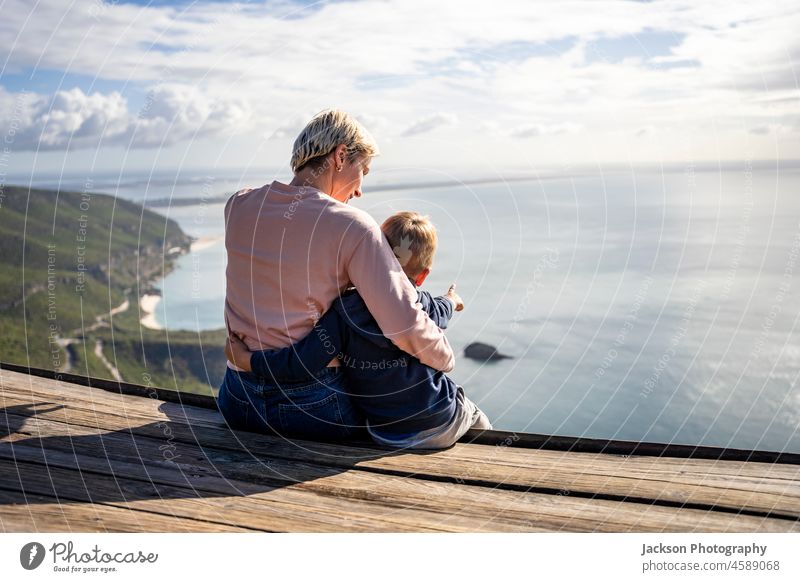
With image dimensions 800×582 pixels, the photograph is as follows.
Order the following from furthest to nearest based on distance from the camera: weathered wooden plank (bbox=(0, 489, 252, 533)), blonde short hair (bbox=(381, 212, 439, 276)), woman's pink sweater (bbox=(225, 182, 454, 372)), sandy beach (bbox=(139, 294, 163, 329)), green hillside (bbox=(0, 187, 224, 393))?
sandy beach (bbox=(139, 294, 163, 329))
green hillside (bbox=(0, 187, 224, 393))
blonde short hair (bbox=(381, 212, 439, 276))
woman's pink sweater (bbox=(225, 182, 454, 372))
weathered wooden plank (bbox=(0, 489, 252, 533))

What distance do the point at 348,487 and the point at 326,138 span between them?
1.48 m

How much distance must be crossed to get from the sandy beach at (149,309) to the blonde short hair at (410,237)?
106105 mm

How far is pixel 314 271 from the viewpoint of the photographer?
345 cm

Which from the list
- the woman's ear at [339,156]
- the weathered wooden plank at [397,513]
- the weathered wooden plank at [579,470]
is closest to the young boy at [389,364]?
the weathered wooden plank at [579,470]

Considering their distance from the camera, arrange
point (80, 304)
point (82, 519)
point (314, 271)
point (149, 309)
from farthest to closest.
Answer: point (149, 309) → point (80, 304) → point (314, 271) → point (82, 519)

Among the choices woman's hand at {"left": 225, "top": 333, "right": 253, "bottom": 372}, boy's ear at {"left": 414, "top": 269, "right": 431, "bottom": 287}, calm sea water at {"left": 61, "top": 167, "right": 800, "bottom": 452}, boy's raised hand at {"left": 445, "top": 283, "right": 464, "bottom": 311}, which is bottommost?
calm sea water at {"left": 61, "top": 167, "right": 800, "bottom": 452}

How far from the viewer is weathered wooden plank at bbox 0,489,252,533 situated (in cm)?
292

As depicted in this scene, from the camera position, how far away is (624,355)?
253 ft

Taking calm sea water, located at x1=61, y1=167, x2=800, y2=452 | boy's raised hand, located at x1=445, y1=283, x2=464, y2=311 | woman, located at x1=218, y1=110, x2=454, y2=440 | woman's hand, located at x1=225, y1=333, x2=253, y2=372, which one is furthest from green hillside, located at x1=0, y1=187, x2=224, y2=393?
boy's raised hand, located at x1=445, y1=283, x2=464, y2=311

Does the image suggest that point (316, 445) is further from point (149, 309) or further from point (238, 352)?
point (149, 309)

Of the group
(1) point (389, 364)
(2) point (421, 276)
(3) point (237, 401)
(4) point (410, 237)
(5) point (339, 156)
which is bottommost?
(3) point (237, 401)

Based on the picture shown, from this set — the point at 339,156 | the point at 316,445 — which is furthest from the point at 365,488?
the point at 339,156

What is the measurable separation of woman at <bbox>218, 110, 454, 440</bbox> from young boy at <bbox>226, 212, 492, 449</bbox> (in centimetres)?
6

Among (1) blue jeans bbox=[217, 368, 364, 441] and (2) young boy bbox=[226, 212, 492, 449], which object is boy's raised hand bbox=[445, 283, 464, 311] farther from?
(1) blue jeans bbox=[217, 368, 364, 441]
